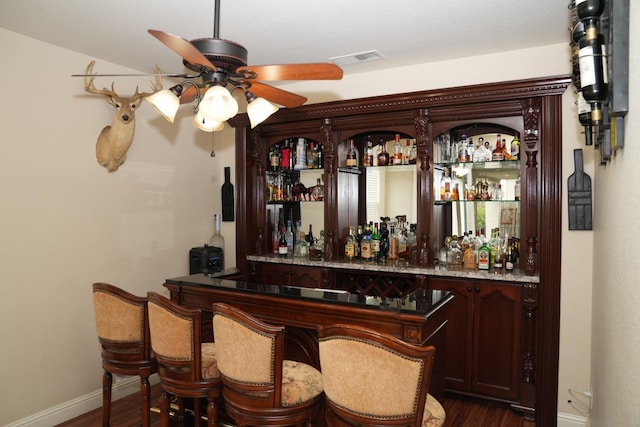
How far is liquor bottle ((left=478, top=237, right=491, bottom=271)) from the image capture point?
341 cm

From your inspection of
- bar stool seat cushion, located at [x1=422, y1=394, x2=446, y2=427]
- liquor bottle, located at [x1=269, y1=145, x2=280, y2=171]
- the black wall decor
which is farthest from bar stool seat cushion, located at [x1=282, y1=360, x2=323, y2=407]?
liquor bottle, located at [x1=269, y1=145, x2=280, y2=171]

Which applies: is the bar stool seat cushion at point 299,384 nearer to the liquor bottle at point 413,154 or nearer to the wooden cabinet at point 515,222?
the wooden cabinet at point 515,222

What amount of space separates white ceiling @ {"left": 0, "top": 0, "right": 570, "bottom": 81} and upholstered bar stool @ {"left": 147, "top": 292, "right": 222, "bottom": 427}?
178 cm

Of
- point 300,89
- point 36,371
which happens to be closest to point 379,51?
point 300,89

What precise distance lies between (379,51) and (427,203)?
49.8 inches

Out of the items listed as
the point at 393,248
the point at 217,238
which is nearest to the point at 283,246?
the point at 217,238

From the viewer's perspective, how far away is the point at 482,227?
147 inches

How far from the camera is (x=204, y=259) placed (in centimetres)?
427

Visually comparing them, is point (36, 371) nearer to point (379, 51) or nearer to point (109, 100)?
point (109, 100)

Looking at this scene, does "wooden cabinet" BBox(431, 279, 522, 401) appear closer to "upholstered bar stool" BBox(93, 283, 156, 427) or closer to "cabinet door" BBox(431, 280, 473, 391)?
"cabinet door" BBox(431, 280, 473, 391)

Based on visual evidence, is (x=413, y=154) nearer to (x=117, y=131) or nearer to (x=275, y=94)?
(x=275, y=94)

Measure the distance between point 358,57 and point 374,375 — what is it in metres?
2.61

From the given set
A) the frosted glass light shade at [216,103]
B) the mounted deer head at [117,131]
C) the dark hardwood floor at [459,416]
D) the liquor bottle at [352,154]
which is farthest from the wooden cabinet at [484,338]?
the mounted deer head at [117,131]

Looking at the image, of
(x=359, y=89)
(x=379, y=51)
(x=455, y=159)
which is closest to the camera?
(x=379, y=51)
